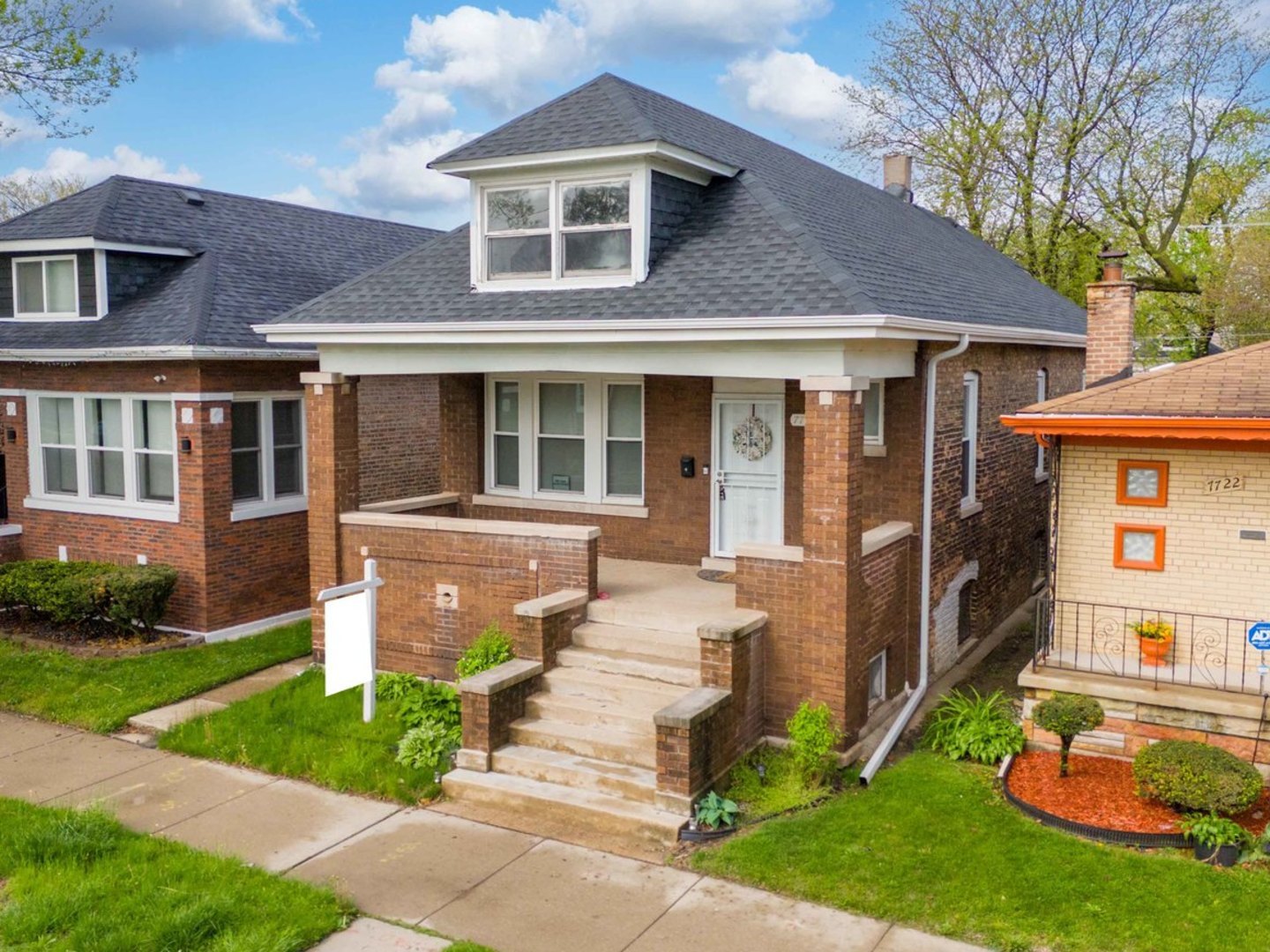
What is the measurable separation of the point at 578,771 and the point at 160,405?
8300 millimetres

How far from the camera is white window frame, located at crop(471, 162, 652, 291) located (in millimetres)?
11414

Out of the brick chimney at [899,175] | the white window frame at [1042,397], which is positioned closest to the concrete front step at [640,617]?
the white window frame at [1042,397]

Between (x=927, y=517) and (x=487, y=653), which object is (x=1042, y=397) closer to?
(x=927, y=517)

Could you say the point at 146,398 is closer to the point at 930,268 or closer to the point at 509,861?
the point at 509,861

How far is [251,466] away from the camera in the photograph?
1471 cm

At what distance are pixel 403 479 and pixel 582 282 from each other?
20.4ft

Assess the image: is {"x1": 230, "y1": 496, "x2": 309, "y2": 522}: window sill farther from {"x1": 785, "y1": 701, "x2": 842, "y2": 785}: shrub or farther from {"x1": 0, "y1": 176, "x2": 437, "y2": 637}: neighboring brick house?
{"x1": 785, "y1": 701, "x2": 842, "y2": 785}: shrub

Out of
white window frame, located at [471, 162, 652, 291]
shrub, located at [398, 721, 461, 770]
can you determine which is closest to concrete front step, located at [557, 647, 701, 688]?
shrub, located at [398, 721, 461, 770]

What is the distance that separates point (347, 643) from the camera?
9.91m

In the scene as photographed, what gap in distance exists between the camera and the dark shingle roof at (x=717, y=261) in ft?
34.0

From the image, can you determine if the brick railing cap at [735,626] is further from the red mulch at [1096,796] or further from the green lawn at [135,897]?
the green lawn at [135,897]

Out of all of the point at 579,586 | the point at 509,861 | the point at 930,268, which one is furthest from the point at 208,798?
the point at 930,268

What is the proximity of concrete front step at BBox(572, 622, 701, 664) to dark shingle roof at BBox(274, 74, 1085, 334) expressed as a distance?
3.03 m

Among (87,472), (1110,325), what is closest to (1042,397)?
(1110,325)
